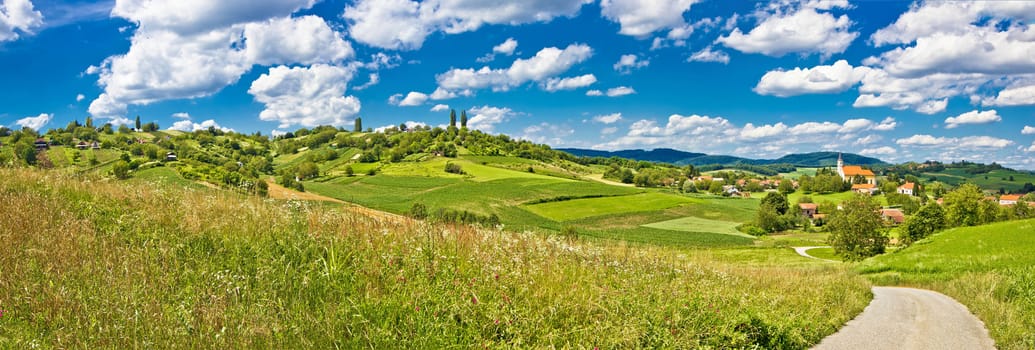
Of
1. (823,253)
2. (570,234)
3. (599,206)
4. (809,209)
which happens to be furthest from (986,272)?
(809,209)

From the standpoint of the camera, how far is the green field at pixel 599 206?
94688mm

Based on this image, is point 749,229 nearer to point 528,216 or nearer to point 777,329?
point 528,216

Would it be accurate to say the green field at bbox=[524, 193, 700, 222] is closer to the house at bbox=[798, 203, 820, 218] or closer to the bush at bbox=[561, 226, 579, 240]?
the house at bbox=[798, 203, 820, 218]

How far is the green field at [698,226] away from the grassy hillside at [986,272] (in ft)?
161

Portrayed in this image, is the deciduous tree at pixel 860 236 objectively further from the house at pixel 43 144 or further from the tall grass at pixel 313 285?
the house at pixel 43 144

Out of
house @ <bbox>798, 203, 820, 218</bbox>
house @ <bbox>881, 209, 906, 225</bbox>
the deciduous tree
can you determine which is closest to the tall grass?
the deciduous tree

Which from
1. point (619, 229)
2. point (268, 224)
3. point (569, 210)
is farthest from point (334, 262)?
point (569, 210)

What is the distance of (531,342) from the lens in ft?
17.5

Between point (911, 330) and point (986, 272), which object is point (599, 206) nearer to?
point (986, 272)

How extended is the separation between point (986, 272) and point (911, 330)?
17326mm

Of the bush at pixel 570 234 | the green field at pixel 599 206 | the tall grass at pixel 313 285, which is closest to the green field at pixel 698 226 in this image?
the green field at pixel 599 206

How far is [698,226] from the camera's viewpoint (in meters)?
93.2

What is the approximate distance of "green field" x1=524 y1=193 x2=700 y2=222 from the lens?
9469 centimetres

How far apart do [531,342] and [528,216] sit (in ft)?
280
